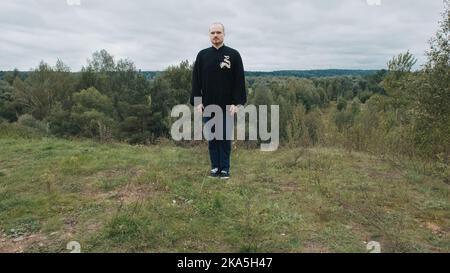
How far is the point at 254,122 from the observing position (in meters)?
11.8

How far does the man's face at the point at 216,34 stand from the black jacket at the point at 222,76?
14cm

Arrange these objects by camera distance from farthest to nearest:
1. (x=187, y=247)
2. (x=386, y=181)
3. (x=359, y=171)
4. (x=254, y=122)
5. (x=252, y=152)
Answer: (x=254, y=122) < (x=252, y=152) < (x=359, y=171) < (x=386, y=181) < (x=187, y=247)

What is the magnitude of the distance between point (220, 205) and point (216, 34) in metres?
2.38

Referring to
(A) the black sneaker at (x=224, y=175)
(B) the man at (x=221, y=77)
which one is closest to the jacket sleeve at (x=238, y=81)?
(B) the man at (x=221, y=77)

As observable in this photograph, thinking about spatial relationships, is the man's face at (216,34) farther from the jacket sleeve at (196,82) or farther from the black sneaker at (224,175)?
the black sneaker at (224,175)

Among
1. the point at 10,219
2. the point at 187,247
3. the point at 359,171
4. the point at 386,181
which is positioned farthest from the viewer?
the point at 359,171

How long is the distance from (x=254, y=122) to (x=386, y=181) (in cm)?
581

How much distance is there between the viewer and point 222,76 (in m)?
5.67

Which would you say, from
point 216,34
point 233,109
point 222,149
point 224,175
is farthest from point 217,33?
point 224,175

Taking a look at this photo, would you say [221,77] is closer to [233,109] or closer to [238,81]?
[238,81]

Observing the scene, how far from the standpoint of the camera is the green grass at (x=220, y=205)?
13.1ft

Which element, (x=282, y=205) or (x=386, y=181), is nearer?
(x=282, y=205)

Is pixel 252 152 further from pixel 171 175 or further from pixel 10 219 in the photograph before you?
pixel 10 219

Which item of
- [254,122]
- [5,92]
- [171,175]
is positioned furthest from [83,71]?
[171,175]
